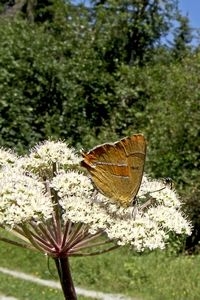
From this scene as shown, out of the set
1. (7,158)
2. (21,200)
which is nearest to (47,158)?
(7,158)

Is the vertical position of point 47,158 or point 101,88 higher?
point 101,88

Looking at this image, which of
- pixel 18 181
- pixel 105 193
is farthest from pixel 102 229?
pixel 18 181

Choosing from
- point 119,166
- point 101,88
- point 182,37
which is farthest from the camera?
point 182,37

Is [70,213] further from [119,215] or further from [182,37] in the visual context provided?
[182,37]

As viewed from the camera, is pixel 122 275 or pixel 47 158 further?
pixel 122 275

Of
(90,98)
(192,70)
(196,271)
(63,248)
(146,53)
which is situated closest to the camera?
(63,248)

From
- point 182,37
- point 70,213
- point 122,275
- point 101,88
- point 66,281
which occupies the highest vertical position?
point 182,37

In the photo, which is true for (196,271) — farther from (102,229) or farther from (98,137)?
(102,229)
